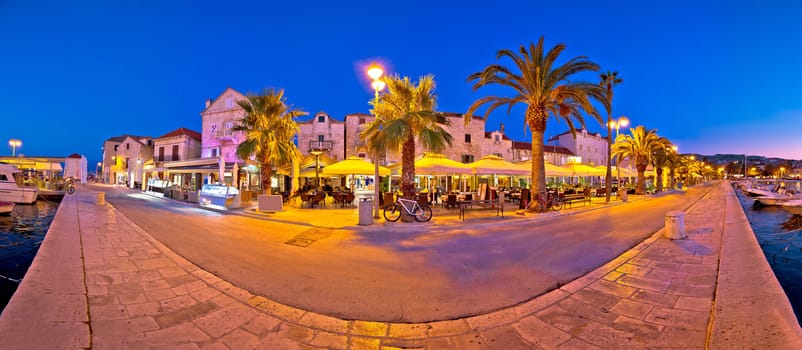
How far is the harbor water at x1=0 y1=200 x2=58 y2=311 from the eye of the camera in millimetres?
6369

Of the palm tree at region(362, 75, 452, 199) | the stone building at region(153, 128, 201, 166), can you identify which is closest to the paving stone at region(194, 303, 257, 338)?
the palm tree at region(362, 75, 452, 199)

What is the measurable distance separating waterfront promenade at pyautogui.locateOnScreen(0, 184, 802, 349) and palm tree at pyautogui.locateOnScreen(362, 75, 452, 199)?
7.52 m

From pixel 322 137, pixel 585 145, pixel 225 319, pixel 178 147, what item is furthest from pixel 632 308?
pixel 585 145

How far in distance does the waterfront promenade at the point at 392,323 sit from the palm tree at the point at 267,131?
11573 mm

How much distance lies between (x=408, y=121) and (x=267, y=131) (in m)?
8.50

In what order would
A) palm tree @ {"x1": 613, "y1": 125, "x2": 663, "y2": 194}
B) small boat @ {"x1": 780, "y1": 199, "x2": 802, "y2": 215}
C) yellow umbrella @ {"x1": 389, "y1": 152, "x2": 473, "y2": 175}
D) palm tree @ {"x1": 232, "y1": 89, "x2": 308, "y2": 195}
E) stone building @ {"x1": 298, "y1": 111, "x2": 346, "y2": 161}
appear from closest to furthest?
yellow umbrella @ {"x1": 389, "y1": 152, "x2": 473, "y2": 175}, palm tree @ {"x1": 232, "y1": 89, "x2": 308, "y2": 195}, small boat @ {"x1": 780, "y1": 199, "x2": 802, "y2": 215}, palm tree @ {"x1": 613, "y1": 125, "x2": 663, "y2": 194}, stone building @ {"x1": 298, "y1": 111, "x2": 346, "y2": 161}

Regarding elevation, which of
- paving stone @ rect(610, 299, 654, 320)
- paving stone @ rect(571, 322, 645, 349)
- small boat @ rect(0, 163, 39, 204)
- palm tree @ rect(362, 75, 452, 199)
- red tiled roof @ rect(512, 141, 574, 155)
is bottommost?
paving stone @ rect(571, 322, 645, 349)

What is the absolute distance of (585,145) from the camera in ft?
185

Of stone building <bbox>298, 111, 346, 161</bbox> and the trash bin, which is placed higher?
stone building <bbox>298, 111, 346, 161</bbox>

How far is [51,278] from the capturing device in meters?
5.03

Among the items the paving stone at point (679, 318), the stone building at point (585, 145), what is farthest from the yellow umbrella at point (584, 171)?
the stone building at point (585, 145)

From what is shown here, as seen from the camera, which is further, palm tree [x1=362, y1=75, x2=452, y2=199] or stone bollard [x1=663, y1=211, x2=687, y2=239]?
palm tree [x1=362, y1=75, x2=452, y2=199]

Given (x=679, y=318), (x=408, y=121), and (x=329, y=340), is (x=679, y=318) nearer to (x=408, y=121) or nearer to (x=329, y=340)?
(x=329, y=340)

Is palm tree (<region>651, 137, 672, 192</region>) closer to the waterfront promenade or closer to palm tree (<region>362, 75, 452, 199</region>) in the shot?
palm tree (<region>362, 75, 452, 199</region>)
